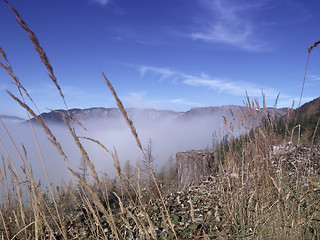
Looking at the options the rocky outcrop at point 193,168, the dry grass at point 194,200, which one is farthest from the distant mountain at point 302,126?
the rocky outcrop at point 193,168

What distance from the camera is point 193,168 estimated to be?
4578 millimetres

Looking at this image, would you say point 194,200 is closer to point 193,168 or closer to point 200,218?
point 200,218

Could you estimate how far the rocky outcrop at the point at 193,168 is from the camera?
4562 mm

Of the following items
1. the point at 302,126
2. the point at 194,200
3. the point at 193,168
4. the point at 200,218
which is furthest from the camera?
the point at 302,126

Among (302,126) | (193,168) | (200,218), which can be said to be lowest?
(200,218)

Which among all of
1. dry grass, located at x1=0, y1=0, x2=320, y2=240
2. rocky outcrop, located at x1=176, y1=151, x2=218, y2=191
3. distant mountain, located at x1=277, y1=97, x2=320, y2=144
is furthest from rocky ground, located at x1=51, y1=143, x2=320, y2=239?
rocky outcrop, located at x1=176, y1=151, x2=218, y2=191

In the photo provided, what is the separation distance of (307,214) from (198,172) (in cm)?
263

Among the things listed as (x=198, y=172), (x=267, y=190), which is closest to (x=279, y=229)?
(x=267, y=190)

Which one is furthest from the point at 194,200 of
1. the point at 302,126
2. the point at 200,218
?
the point at 302,126

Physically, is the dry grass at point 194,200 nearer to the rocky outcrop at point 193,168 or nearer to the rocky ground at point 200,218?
the rocky ground at point 200,218

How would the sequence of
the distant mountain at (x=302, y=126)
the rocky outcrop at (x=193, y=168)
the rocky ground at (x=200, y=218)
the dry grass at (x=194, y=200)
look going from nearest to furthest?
the dry grass at (x=194, y=200)
the rocky ground at (x=200, y=218)
the distant mountain at (x=302, y=126)
the rocky outcrop at (x=193, y=168)

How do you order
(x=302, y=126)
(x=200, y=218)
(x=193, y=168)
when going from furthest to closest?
1. (x=302, y=126)
2. (x=193, y=168)
3. (x=200, y=218)

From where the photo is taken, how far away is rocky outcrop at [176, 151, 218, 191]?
456 centimetres

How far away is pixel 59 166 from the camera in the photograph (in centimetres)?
17525
